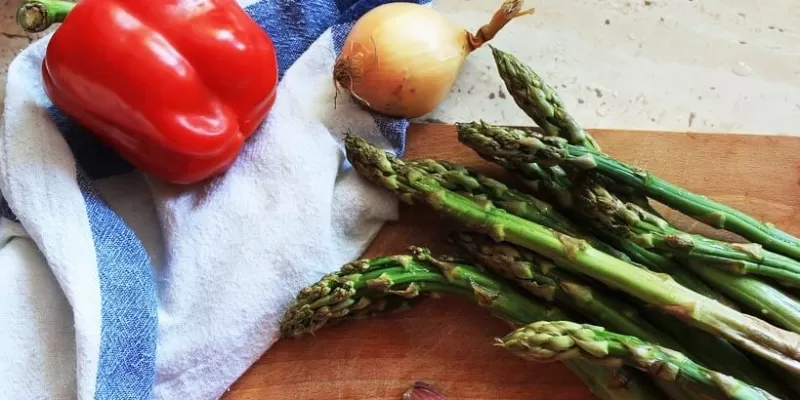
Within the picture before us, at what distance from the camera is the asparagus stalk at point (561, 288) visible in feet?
3.79

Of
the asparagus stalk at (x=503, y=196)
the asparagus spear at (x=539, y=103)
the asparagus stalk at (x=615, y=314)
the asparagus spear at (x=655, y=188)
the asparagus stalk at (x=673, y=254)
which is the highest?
the asparagus spear at (x=539, y=103)

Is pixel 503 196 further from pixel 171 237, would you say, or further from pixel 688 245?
pixel 171 237

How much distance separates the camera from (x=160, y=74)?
1.14 m

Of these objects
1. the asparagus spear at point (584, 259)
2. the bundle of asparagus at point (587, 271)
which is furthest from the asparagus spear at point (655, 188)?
the asparagus spear at point (584, 259)

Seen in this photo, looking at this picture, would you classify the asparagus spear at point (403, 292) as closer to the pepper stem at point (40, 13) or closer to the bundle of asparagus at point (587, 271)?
the bundle of asparagus at point (587, 271)

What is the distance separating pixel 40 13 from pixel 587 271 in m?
0.85

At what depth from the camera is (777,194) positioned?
1.31m

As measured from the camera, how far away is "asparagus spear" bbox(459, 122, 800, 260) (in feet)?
3.87

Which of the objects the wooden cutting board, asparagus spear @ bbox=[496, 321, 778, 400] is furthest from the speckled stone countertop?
asparagus spear @ bbox=[496, 321, 778, 400]

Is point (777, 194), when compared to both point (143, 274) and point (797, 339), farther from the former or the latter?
point (143, 274)

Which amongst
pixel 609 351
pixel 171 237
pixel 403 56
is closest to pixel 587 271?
pixel 609 351

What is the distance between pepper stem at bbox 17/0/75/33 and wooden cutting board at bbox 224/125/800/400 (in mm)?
548

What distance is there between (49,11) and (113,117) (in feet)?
0.57

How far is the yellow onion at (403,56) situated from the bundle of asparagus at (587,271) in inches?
2.9
